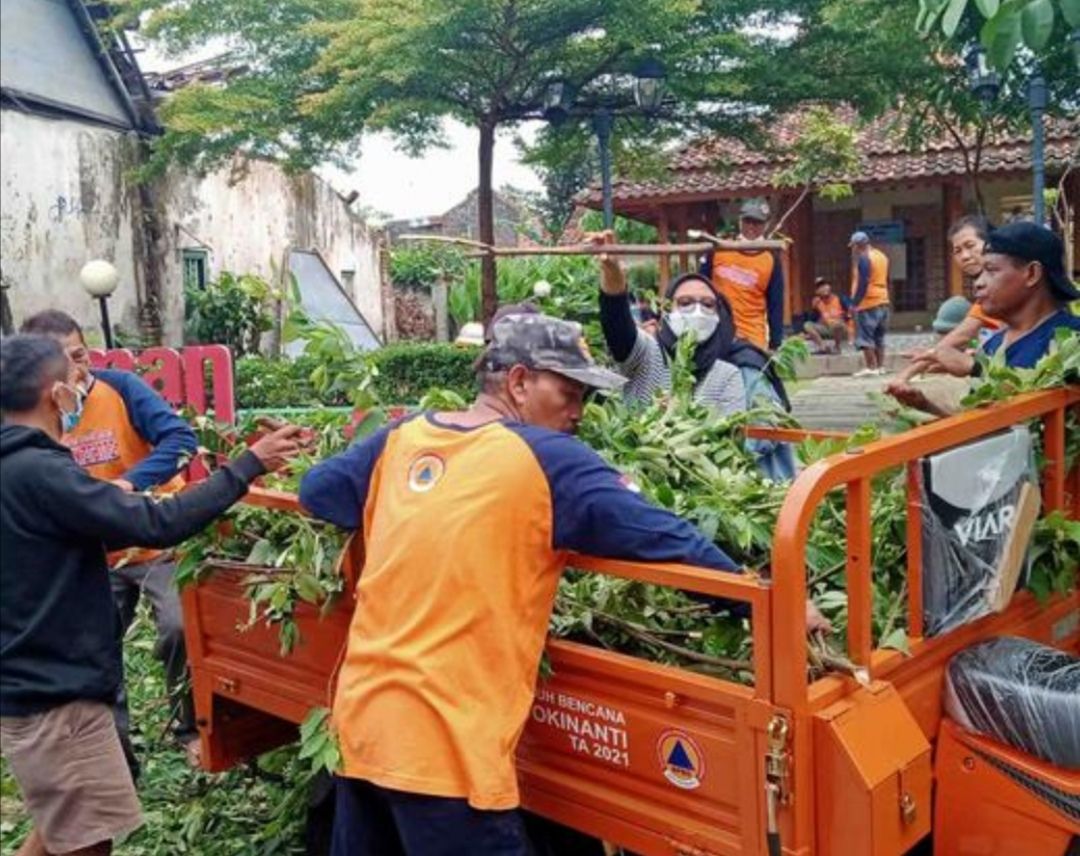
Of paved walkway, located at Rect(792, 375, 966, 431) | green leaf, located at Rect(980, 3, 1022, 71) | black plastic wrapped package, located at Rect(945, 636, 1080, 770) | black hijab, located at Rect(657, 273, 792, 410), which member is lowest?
paved walkway, located at Rect(792, 375, 966, 431)

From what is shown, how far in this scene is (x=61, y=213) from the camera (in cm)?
1366

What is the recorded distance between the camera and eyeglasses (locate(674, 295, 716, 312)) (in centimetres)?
435

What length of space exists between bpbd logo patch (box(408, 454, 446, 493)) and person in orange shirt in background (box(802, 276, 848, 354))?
50.3 ft

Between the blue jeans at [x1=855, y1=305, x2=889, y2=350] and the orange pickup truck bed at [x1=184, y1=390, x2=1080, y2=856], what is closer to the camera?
the orange pickup truck bed at [x1=184, y1=390, x2=1080, y2=856]

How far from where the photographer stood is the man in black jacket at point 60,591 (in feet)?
8.96

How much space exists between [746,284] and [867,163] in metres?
12.4

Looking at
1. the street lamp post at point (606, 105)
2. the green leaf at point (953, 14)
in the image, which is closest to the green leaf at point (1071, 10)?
the green leaf at point (953, 14)

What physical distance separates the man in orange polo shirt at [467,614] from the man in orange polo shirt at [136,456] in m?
1.75

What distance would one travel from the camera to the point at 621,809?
2227 millimetres

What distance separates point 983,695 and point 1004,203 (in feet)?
56.3

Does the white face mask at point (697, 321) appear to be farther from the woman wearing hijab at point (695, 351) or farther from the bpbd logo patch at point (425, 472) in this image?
the bpbd logo patch at point (425, 472)

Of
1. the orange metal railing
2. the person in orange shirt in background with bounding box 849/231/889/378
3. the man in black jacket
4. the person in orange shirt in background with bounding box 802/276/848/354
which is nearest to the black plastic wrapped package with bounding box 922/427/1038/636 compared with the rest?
the orange metal railing

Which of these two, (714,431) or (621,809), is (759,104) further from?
(621,809)

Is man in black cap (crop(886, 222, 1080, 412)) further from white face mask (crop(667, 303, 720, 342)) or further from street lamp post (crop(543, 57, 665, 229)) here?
street lamp post (crop(543, 57, 665, 229))
